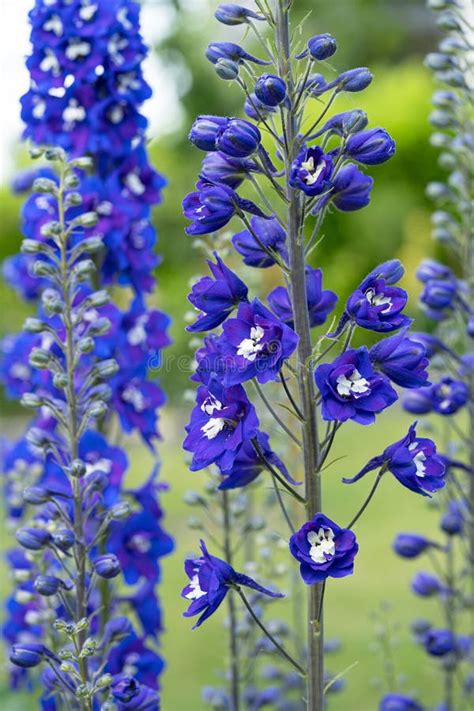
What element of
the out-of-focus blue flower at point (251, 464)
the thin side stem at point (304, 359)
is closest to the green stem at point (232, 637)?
the out-of-focus blue flower at point (251, 464)

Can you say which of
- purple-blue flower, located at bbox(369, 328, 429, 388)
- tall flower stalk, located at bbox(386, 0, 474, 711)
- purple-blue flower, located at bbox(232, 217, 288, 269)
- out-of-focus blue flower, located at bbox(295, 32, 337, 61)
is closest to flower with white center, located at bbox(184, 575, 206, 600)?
purple-blue flower, located at bbox(369, 328, 429, 388)

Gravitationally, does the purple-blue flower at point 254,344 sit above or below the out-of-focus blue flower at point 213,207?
below

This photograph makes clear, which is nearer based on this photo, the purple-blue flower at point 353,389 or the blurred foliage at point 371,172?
the purple-blue flower at point 353,389

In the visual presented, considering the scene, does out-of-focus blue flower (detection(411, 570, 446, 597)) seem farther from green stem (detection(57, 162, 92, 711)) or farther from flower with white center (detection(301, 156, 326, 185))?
flower with white center (detection(301, 156, 326, 185))

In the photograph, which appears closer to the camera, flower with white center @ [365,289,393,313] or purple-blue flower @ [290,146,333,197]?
purple-blue flower @ [290,146,333,197]

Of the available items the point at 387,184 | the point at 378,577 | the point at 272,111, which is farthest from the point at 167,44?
the point at 272,111

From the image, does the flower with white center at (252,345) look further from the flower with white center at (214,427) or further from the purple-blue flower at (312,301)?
the purple-blue flower at (312,301)
